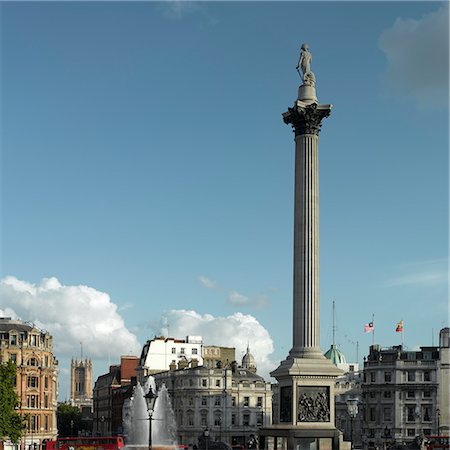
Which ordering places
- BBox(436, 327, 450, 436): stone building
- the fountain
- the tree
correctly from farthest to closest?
1. BBox(436, 327, 450, 436): stone building
2. the fountain
3. the tree

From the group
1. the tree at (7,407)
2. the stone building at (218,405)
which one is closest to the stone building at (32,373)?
the stone building at (218,405)

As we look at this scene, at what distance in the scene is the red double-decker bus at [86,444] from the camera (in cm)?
8650

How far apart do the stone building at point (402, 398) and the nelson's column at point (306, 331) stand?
204ft

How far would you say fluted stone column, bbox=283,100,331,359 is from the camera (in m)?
73.1

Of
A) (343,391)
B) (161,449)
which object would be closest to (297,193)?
(161,449)

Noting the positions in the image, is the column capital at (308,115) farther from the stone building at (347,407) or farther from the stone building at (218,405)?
the stone building at (218,405)

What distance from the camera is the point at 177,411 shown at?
155750mm

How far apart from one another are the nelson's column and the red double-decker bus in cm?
1927

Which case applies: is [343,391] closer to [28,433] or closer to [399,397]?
[399,397]

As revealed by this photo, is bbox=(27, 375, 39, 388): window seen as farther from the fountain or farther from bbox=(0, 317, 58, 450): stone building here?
the fountain

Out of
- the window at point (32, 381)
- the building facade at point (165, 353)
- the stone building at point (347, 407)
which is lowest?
the stone building at point (347, 407)

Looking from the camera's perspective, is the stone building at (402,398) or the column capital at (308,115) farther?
the stone building at (402,398)

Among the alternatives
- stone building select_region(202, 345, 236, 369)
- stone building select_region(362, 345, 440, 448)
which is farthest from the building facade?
stone building select_region(362, 345, 440, 448)

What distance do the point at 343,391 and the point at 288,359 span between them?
333 feet
